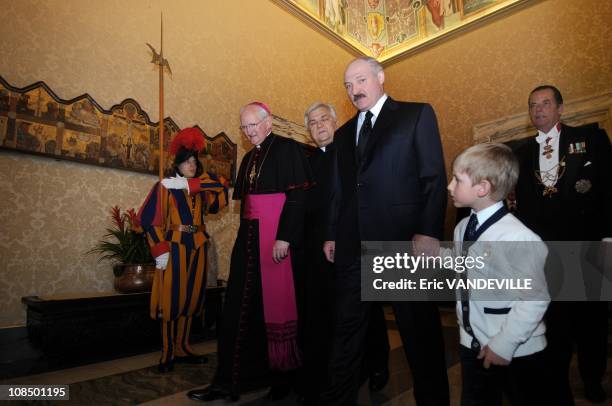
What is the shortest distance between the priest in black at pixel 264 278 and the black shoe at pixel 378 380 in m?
0.56

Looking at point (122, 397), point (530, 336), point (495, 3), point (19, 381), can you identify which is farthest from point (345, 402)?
point (495, 3)

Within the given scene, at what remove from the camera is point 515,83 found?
6434mm

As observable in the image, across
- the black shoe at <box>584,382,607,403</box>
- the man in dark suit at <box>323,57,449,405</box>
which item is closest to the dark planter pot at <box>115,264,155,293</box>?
the man in dark suit at <box>323,57,449,405</box>

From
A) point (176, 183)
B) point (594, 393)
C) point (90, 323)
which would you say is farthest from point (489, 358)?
point (90, 323)

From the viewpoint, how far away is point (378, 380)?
2.53 metres

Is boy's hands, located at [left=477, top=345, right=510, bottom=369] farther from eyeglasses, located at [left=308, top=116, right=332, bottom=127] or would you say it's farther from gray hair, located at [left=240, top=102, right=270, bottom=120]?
eyeglasses, located at [left=308, top=116, right=332, bottom=127]

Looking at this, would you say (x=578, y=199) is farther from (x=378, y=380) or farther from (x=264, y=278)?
(x=264, y=278)

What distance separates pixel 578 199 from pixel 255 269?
210 centimetres

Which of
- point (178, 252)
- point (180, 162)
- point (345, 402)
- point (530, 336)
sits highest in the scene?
point (180, 162)

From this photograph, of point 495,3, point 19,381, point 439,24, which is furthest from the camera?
point 439,24

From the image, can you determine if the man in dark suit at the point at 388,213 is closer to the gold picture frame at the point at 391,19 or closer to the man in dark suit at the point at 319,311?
the man in dark suit at the point at 319,311

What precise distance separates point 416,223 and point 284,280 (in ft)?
3.43

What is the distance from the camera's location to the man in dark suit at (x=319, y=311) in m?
2.08

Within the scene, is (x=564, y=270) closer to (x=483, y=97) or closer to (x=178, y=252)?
(x=178, y=252)
